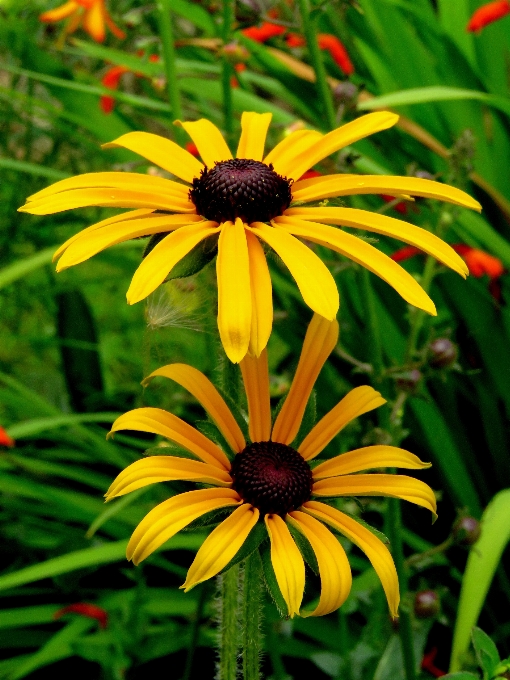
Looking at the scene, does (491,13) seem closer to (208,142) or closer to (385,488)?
(208,142)

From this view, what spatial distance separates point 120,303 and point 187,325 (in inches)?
67.5

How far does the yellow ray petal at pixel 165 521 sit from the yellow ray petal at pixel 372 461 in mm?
87

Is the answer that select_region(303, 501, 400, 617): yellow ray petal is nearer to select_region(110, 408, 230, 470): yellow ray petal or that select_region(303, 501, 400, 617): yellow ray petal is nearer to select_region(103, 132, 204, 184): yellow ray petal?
select_region(110, 408, 230, 470): yellow ray petal

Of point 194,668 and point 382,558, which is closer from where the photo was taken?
point 382,558

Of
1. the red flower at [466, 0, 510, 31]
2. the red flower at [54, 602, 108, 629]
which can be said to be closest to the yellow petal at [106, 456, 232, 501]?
the red flower at [54, 602, 108, 629]

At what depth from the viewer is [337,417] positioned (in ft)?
2.02

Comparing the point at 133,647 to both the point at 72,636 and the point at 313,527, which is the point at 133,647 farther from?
the point at 313,527

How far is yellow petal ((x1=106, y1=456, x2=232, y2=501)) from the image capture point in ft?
1.65

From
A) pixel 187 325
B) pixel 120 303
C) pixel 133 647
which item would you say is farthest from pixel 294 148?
pixel 120 303

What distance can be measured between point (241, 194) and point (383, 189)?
0.10 meters

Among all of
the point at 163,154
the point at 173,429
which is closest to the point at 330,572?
the point at 173,429

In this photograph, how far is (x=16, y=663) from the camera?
1.08 m

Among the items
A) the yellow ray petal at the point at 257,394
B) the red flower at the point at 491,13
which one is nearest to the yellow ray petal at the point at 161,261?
the yellow ray petal at the point at 257,394

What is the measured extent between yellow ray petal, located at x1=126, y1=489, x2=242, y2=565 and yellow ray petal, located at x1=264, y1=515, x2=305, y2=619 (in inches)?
1.8
